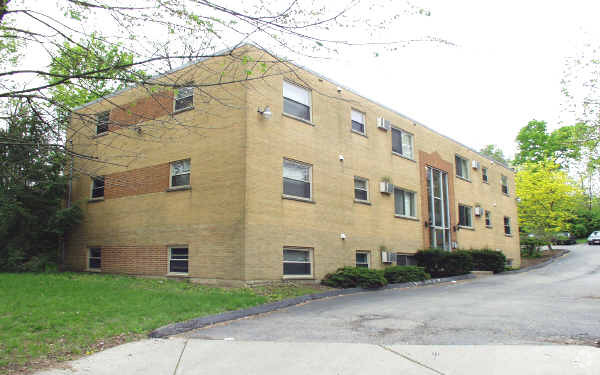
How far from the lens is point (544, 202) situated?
1553 inches

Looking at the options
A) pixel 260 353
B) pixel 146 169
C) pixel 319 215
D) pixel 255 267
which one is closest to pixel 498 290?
pixel 319 215

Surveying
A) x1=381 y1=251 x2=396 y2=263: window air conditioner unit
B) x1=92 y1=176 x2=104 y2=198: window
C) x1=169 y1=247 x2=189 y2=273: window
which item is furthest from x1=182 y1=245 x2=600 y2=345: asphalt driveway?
x1=92 y1=176 x2=104 y2=198: window

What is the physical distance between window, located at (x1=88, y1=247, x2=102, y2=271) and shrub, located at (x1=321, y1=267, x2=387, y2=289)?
28.1 feet

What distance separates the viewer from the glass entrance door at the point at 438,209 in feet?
72.1

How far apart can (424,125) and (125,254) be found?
47.6ft

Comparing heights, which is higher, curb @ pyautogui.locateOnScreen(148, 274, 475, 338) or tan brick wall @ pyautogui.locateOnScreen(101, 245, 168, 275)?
tan brick wall @ pyautogui.locateOnScreen(101, 245, 168, 275)

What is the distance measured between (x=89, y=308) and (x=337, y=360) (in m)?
5.67

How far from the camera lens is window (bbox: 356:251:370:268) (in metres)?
17.2

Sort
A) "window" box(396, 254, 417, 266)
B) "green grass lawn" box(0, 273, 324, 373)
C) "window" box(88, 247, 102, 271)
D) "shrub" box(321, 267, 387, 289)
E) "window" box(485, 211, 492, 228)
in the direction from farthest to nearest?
"window" box(485, 211, 492, 228) → "window" box(396, 254, 417, 266) → "window" box(88, 247, 102, 271) → "shrub" box(321, 267, 387, 289) → "green grass lawn" box(0, 273, 324, 373)

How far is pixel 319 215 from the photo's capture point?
609 inches

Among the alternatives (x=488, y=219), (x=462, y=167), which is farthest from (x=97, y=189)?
(x=488, y=219)

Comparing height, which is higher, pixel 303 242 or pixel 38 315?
pixel 303 242

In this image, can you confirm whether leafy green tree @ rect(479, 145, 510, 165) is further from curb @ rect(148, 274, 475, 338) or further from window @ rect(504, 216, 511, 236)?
curb @ rect(148, 274, 475, 338)

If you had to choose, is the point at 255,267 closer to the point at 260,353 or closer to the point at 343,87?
the point at 260,353
